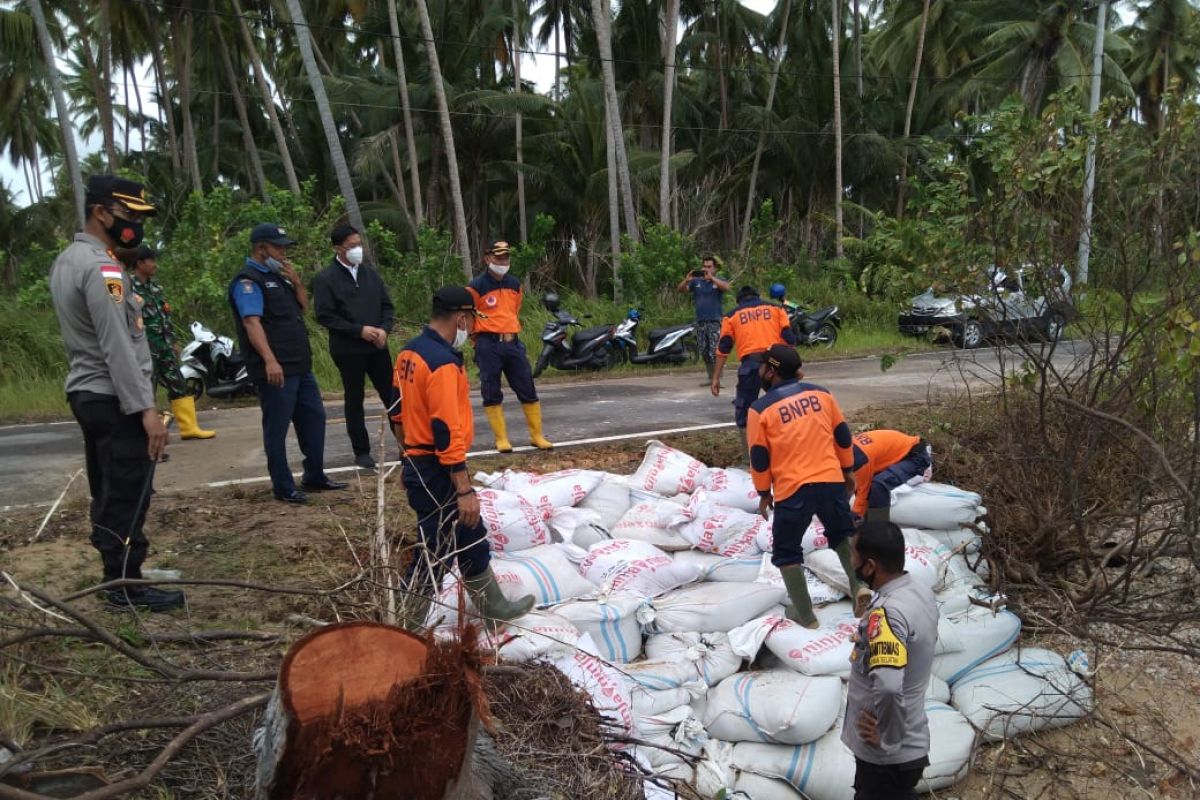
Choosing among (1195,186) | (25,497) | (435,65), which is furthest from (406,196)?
(1195,186)

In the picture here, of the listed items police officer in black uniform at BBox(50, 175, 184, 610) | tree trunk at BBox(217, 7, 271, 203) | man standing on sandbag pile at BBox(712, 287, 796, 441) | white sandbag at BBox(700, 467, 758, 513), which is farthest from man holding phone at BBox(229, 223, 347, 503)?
tree trunk at BBox(217, 7, 271, 203)

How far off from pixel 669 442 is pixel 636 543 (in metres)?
2.11

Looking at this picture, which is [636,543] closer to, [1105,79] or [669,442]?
[669,442]

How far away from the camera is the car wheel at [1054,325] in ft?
17.7

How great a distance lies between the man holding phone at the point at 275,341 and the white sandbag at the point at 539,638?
1.91m

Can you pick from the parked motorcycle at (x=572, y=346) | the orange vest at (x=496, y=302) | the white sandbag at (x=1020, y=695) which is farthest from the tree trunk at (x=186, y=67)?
the white sandbag at (x=1020, y=695)

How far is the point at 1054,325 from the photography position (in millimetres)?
5465

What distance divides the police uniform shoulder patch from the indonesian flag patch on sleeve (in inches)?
112

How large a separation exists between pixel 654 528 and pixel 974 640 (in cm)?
186

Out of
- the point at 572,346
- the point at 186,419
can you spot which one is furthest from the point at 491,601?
the point at 572,346

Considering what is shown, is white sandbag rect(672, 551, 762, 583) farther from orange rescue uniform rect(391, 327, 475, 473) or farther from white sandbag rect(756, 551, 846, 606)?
orange rescue uniform rect(391, 327, 475, 473)

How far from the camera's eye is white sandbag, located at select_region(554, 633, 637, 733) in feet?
11.2

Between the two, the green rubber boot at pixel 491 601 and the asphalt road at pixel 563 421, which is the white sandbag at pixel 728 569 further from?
the asphalt road at pixel 563 421

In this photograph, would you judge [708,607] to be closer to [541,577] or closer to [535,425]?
[541,577]
